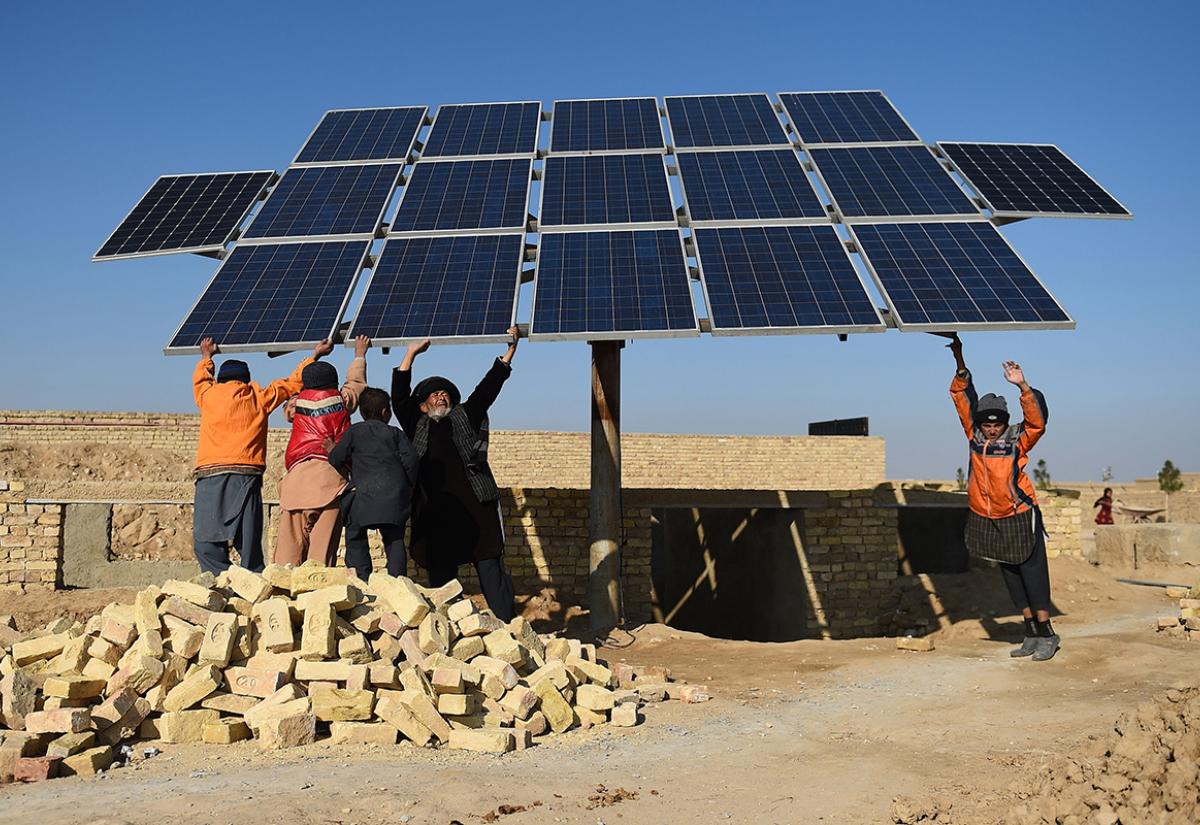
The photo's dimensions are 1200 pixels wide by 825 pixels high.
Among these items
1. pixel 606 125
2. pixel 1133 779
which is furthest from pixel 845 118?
Answer: pixel 1133 779

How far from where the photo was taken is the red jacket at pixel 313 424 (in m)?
6.53

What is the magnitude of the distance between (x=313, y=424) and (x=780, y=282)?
338cm

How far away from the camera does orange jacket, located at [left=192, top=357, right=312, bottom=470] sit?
648 cm

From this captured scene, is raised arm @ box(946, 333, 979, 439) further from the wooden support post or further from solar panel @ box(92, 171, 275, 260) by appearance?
solar panel @ box(92, 171, 275, 260)

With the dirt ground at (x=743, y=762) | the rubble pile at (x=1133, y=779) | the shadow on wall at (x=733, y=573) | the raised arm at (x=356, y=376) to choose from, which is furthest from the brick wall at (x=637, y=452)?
the rubble pile at (x=1133, y=779)

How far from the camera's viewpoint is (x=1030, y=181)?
9094mm

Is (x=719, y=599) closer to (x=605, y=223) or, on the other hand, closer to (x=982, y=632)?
(x=982, y=632)

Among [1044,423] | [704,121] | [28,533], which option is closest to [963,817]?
[1044,423]

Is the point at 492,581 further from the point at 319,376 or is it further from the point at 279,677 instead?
the point at 279,677

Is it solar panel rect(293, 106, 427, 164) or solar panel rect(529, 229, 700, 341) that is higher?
solar panel rect(293, 106, 427, 164)

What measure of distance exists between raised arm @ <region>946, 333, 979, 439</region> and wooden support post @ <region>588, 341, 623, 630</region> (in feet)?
8.78

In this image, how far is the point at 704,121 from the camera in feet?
33.8

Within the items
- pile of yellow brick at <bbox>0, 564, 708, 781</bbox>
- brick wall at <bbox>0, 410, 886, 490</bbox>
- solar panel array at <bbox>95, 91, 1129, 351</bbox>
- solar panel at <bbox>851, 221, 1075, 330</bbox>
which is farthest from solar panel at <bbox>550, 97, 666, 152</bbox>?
brick wall at <bbox>0, 410, 886, 490</bbox>

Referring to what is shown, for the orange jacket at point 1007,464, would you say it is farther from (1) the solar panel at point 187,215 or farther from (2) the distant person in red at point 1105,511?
(2) the distant person in red at point 1105,511
